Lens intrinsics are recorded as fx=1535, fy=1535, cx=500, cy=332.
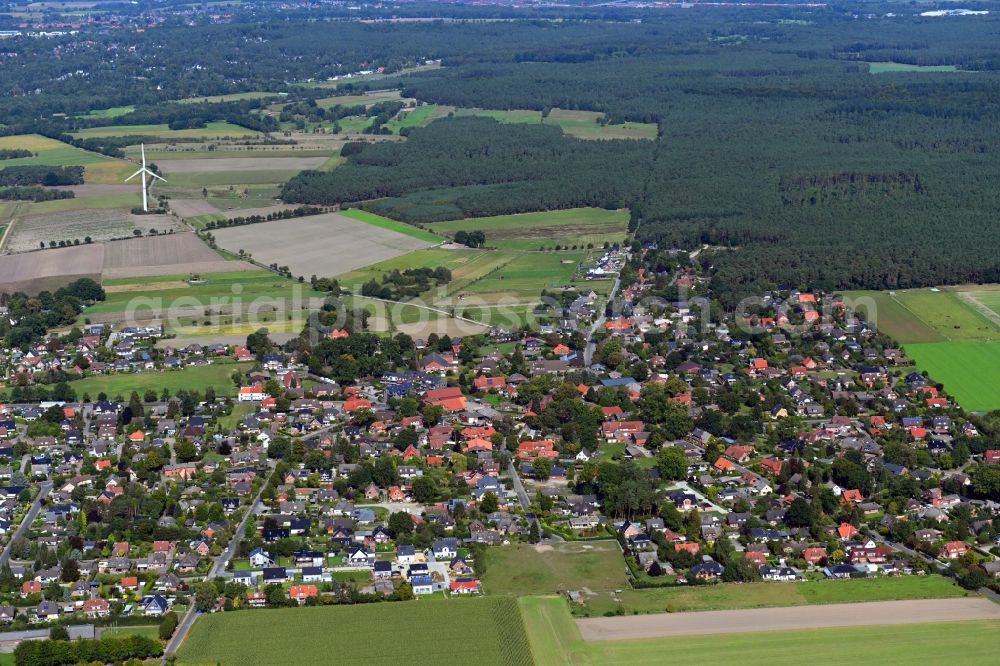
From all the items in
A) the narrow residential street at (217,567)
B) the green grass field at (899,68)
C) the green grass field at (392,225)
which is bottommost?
the green grass field at (392,225)

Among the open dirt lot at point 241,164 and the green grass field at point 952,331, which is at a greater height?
the green grass field at point 952,331

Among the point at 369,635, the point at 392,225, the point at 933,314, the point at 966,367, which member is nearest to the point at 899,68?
the point at 392,225

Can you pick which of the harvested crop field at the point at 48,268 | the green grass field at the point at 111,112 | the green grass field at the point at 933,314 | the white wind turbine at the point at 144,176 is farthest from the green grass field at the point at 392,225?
the green grass field at the point at 111,112

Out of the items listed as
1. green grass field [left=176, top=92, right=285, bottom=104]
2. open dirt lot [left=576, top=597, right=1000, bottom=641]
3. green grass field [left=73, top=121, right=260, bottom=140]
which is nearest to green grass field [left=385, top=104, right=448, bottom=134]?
green grass field [left=73, top=121, right=260, bottom=140]

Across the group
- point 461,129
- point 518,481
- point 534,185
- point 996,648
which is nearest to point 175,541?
Answer: point 518,481

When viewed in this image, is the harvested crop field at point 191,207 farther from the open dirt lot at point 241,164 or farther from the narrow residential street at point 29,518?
the narrow residential street at point 29,518

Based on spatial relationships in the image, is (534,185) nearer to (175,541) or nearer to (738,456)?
(738,456)

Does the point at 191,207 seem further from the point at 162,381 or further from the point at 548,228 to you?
the point at 162,381
